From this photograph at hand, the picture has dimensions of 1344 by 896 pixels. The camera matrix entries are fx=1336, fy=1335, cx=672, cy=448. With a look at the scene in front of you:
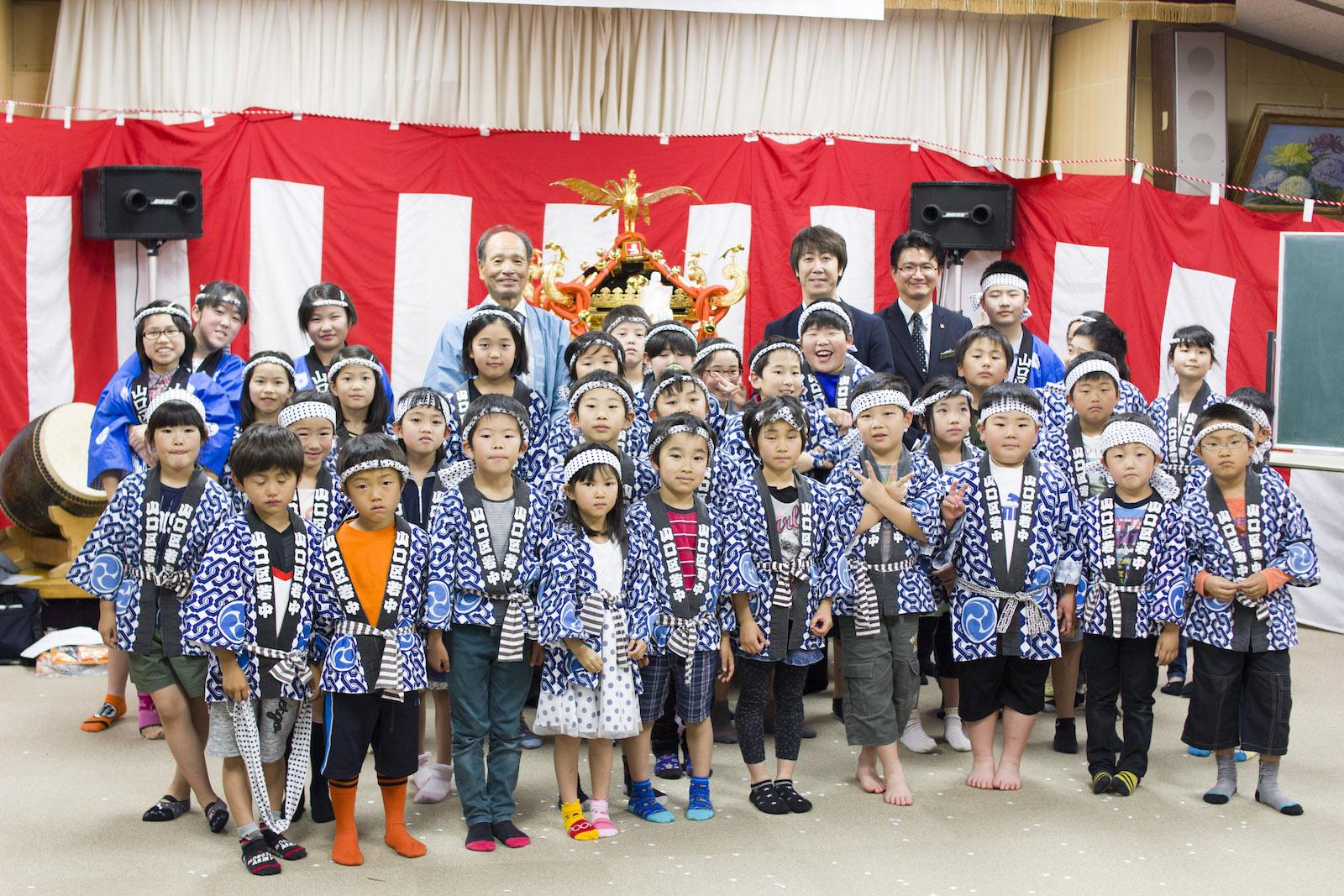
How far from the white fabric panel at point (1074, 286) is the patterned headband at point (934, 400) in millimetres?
2928

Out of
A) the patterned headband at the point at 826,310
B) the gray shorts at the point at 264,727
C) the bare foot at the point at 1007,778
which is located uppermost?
the patterned headband at the point at 826,310

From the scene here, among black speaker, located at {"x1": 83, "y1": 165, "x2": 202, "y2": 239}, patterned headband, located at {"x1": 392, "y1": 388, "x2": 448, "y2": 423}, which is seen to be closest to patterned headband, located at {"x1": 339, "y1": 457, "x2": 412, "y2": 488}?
patterned headband, located at {"x1": 392, "y1": 388, "x2": 448, "y2": 423}

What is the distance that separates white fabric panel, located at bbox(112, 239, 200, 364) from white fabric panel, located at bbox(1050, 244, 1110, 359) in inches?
172

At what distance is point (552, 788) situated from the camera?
382 centimetres

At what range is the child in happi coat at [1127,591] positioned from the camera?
3.82 metres

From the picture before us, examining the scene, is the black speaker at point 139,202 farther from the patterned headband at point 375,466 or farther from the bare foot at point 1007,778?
the bare foot at point 1007,778

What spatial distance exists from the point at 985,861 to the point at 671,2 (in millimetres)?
4575

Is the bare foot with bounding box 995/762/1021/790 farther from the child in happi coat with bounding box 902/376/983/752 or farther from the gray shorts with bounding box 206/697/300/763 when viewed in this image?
the gray shorts with bounding box 206/697/300/763

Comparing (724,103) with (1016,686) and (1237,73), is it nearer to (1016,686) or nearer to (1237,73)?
(1237,73)

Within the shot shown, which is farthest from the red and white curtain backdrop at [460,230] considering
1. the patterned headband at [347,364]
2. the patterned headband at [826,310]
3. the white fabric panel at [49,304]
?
the patterned headband at [347,364]

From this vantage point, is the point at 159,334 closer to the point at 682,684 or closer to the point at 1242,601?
the point at 682,684

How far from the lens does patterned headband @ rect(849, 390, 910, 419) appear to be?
385cm

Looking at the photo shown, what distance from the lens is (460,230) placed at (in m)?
6.80

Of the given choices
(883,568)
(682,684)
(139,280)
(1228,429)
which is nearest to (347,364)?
(682,684)
